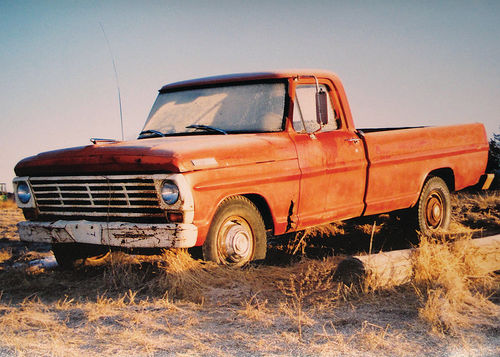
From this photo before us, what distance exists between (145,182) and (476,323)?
2717 millimetres

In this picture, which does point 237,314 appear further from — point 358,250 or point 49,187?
point 358,250

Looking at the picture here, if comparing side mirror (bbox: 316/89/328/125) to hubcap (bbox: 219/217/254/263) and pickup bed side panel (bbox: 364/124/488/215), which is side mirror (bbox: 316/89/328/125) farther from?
hubcap (bbox: 219/217/254/263)

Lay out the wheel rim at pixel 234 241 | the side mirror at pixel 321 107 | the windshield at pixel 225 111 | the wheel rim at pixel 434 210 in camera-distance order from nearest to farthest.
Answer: the wheel rim at pixel 234 241, the side mirror at pixel 321 107, the windshield at pixel 225 111, the wheel rim at pixel 434 210

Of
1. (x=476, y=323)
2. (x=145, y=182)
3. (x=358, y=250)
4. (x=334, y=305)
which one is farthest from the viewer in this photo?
(x=358, y=250)

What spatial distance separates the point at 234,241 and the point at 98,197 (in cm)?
125

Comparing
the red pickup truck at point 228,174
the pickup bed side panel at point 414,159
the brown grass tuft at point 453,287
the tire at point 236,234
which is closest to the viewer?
the brown grass tuft at point 453,287

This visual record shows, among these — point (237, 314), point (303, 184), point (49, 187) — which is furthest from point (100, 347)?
point (303, 184)

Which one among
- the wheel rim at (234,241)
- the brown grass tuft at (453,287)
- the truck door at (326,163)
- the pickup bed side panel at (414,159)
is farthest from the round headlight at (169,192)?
the pickup bed side panel at (414,159)

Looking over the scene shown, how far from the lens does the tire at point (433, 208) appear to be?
7418mm

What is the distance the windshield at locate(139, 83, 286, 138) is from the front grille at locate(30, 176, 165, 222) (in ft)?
3.54

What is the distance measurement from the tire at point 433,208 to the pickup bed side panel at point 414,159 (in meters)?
0.16

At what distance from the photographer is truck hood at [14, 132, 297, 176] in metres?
4.90

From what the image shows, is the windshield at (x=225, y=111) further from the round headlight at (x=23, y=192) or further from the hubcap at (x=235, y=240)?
the round headlight at (x=23, y=192)

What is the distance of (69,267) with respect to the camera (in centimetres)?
628
